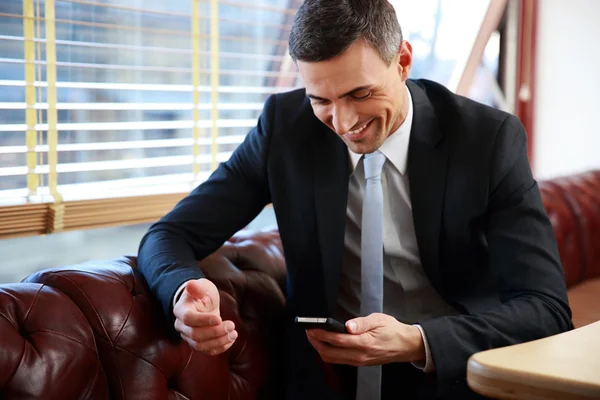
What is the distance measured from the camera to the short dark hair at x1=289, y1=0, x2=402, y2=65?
155cm

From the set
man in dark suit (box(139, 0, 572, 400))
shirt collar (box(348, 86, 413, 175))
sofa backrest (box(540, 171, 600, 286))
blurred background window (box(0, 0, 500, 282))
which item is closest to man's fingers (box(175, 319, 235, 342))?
man in dark suit (box(139, 0, 572, 400))

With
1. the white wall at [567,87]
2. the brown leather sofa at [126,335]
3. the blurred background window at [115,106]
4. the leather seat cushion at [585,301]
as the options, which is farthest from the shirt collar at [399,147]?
the white wall at [567,87]

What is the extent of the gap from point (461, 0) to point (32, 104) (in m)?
2.29

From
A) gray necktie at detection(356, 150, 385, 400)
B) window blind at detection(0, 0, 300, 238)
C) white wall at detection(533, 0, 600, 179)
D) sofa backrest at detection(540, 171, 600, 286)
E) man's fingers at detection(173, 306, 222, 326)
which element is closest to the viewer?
man's fingers at detection(173, 306, 222, 326)

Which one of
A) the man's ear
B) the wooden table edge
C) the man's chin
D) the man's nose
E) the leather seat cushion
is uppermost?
the man's ear

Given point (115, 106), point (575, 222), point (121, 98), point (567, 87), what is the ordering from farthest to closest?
point (567, 87)
point (575, 222)
point (121, 98)
point (115, 106)

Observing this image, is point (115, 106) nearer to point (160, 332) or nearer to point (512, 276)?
point (160, 332)

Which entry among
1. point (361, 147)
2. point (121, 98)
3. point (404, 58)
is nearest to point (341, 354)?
point (361, 147)

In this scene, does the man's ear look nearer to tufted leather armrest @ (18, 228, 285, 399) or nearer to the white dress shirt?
the white dress shirt

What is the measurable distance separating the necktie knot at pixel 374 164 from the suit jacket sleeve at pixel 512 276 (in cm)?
26

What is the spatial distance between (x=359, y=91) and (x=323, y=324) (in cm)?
52

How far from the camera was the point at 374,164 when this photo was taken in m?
1.80

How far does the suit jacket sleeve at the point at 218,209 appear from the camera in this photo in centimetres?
178

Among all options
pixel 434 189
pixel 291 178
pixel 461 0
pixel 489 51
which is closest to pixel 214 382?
pixel 291 178
